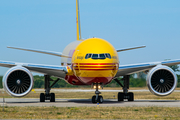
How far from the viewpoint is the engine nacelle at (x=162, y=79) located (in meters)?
21.5

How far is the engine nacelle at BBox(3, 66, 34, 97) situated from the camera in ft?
66.7

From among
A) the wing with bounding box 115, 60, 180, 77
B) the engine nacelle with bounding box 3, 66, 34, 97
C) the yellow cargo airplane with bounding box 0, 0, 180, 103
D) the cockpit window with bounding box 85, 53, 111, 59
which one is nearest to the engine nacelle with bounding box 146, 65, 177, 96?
the yellow cargo airplane with bounding box 0, 0, 180, 103

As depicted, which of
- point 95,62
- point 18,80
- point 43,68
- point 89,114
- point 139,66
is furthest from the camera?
point 139,66

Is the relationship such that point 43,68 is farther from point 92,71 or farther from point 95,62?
point 95,62

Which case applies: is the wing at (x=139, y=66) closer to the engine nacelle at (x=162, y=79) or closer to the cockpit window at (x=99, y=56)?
the engine nacelle at (x=162, y=79)

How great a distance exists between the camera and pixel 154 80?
21.8m

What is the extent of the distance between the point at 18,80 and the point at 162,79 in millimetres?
9084

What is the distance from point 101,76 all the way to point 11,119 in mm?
7990

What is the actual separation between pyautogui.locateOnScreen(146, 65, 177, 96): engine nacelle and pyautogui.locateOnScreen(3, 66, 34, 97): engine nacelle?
24.5 ft

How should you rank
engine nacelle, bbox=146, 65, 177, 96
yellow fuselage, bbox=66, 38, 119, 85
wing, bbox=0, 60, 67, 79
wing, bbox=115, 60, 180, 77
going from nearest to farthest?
yellow fuselage, bbox=66, 38, 119, 85, engine nacelle, bbox=146, 65, 177, 96, wing, bbox=0, 60, 67, 79, wing, bbox=115, 60, 180, 77

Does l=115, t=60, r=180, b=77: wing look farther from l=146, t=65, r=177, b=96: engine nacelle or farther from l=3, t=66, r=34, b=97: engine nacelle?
l=3, t=66, r=34, b=97: engine nacelle

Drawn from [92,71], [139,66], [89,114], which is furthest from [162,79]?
[89,114]

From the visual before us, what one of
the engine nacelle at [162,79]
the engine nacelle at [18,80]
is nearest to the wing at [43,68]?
the engine nacelle at [18,80]

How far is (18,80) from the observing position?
20625mm
